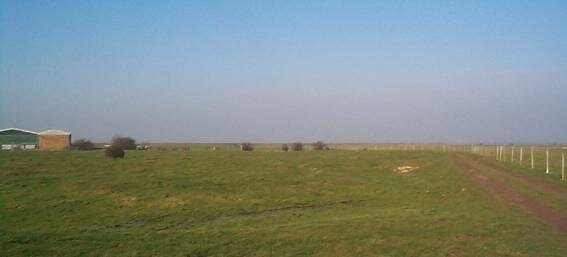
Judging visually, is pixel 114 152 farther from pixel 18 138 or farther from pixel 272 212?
pixel 18 138

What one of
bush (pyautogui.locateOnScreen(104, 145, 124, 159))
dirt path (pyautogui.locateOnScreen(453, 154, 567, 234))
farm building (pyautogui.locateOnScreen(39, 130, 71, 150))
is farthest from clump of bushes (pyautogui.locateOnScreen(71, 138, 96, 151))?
dirt path (pyautogui.locateOnScreen(453, 154, 567, 234))

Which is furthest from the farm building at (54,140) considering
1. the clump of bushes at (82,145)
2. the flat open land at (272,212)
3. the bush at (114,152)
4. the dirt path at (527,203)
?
the dirt path at (527,203)

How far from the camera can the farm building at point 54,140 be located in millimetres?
105500

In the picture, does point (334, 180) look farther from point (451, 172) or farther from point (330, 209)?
point (330, 209)

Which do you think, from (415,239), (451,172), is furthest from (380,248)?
(451,172)

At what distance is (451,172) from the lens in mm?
44250

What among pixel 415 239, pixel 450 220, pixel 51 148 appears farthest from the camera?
pixel 51 148

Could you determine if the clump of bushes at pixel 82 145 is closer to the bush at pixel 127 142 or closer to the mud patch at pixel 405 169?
the bush at pixel 127 142

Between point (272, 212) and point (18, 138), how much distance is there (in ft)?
328

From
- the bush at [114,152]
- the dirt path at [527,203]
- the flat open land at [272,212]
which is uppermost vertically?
the bush at [114,152]

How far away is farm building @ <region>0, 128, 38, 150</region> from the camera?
112762 millimetres

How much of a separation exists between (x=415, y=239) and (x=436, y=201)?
1350cm

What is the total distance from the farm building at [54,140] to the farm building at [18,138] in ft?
20.0

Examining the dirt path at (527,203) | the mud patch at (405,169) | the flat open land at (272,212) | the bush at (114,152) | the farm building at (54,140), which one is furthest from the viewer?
the farm building at (54,140)
